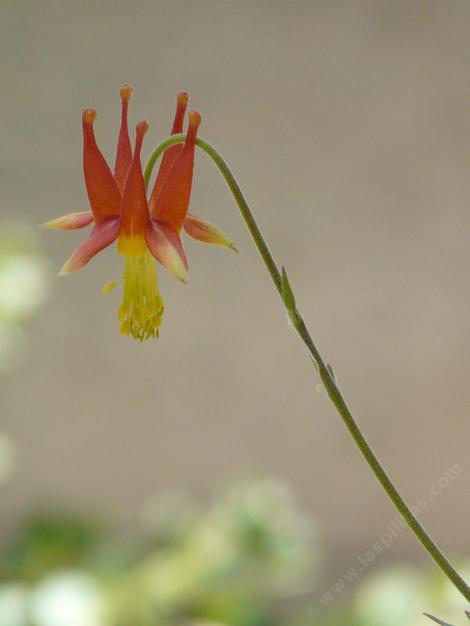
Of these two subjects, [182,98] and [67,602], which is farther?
[67,602]

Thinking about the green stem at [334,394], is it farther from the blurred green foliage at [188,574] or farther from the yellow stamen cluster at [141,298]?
the blurred green foliage at [188,574]

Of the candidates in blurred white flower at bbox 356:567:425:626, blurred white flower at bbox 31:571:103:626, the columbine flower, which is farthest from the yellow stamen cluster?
blurred white flower at bbox 356:567:425:626

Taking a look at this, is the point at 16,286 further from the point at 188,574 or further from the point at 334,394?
the point at 334,394

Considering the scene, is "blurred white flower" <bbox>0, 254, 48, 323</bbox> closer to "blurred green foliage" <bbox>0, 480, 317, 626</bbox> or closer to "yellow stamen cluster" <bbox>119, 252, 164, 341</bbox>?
"blurred green foliage" <bbox>0, 480, 317, 626</bbox>

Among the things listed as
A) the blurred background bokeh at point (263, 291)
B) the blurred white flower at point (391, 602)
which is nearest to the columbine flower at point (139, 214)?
the blurred white flower at point (391, 602)

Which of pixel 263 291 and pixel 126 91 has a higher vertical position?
pixel 263 291

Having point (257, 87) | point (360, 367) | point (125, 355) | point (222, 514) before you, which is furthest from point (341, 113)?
point (222, 514)

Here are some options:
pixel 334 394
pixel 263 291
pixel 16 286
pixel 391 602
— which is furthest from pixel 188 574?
pixel 334 394
